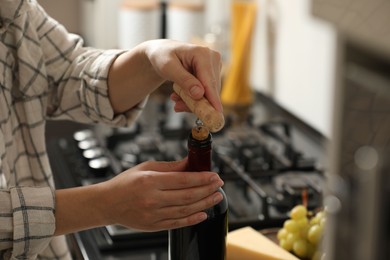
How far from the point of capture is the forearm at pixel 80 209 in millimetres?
928

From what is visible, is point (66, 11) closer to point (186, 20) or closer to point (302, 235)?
point (186, 20)

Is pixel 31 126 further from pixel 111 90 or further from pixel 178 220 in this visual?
pixel 178 220

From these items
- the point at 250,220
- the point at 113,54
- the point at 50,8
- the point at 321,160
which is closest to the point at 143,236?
the point at 250,220

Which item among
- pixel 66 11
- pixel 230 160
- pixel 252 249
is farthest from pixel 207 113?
pixel 66 11

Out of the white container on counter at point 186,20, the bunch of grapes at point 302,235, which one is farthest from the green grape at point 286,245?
the white container on counter at point 186,20

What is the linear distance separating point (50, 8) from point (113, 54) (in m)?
1.56

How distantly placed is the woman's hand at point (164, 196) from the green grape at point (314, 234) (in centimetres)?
21

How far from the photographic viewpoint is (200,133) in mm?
891

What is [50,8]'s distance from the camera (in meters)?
2.66

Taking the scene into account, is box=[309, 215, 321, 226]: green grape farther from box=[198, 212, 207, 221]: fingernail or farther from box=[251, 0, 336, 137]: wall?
box=[251, 0, 336, 137]: wall

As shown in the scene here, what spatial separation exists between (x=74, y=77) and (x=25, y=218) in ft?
1.20

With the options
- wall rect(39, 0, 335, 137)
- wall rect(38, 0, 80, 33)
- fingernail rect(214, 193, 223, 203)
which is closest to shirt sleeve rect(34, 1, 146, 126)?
fingernail rect(214, 193, 223, 203)

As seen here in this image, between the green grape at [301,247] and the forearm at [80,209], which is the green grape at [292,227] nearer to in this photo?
the green grape at [301,247]

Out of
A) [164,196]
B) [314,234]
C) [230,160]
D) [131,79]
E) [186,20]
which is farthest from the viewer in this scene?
[186,20]
